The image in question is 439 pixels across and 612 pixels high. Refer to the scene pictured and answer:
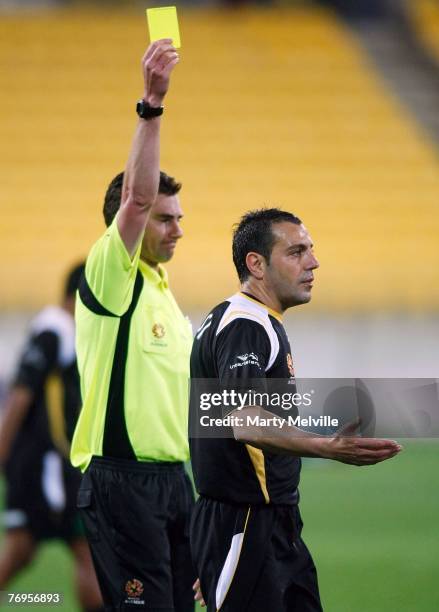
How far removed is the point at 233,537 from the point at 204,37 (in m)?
17.2

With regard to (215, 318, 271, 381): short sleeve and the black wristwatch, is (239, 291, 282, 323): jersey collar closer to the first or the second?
(215, 318, 271, 381): short sleeve

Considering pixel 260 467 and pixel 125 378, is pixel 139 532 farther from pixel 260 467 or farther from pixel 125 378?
pixel 260 467

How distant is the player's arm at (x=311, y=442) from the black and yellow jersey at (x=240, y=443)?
0.25 metres

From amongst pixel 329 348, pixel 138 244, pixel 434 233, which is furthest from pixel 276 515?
pixel 434 233

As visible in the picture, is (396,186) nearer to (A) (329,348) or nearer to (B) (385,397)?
(A) (329,348)

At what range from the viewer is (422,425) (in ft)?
11.7

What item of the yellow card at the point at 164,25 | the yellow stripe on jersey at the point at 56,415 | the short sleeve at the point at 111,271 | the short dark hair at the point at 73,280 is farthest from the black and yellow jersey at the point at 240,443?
the yellow stripe on jersey at the point at 56,415

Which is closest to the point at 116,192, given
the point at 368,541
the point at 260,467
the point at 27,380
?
the point at 260,467

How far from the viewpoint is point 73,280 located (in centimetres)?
595

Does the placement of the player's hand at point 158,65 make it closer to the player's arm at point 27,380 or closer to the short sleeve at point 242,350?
the short sleeve at point 242,350

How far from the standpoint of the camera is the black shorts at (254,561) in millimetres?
3637

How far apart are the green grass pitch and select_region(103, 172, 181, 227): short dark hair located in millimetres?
2236

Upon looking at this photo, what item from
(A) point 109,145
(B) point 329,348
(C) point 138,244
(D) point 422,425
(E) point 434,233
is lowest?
(D) point 422,425

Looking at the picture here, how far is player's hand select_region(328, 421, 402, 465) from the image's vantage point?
3.25 meters
